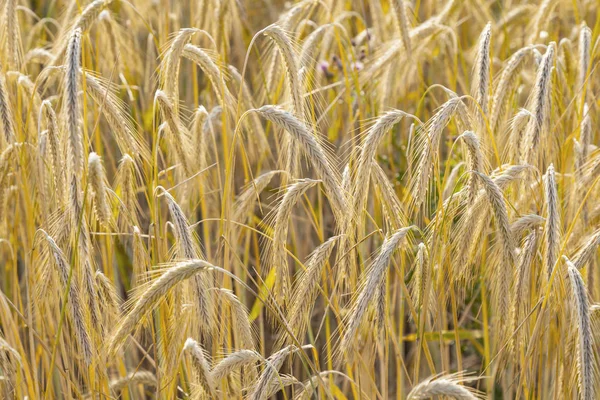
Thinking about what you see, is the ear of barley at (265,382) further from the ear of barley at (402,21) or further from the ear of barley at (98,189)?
the ear of barley at (402,21)

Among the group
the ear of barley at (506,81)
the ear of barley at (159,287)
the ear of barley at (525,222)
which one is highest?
the ear of barley at (506,81)

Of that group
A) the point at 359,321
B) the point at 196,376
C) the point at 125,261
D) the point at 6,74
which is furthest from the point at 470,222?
the point at 125,261

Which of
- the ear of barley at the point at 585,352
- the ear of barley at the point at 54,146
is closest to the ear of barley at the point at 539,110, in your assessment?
the ear of barley at the point at 585,352

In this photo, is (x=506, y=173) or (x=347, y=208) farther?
(x=506, y=173)

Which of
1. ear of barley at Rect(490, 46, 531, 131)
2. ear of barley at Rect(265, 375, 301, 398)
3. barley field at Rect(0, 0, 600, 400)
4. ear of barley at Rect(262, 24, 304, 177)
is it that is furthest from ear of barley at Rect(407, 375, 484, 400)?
ear of barley at Rect(490, 46, 531, 131)

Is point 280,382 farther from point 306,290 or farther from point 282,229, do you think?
point 282,229

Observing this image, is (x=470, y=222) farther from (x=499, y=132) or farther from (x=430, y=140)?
(x=499, y=132)

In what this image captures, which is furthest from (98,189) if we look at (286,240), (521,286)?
(521,286)

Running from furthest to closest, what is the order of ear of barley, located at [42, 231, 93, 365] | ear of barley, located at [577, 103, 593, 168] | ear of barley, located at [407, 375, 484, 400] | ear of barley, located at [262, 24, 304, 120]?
1. ear of barley, located at [577, 103, 593, 168]
2. ear of barley, located at [262, 24, 304, 120]
3. ear of barley, located at [42, 231, 93, 365]
4. ear of barley, located at [407, 375, 484, 400]

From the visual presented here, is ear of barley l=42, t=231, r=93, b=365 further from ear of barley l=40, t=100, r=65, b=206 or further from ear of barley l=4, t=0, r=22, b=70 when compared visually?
ear of barley l=4, t=0, r=22, b=70

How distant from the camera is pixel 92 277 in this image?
5.15 feet

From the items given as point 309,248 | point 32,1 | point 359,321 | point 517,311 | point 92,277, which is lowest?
point 309,248

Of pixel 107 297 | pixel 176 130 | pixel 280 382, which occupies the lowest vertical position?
pixel 280 382

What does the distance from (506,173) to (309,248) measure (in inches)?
58.8
